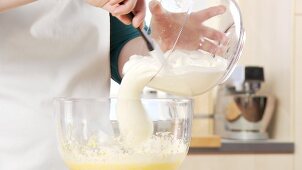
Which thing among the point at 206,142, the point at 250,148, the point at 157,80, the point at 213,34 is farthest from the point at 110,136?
the point at 250,148

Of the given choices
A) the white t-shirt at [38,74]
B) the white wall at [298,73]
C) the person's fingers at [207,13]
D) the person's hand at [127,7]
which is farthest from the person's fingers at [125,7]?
the white wall at [298,73]

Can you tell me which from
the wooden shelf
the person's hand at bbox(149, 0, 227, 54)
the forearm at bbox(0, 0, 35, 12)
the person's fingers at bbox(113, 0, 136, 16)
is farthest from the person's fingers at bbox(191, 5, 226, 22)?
the wooden shelf

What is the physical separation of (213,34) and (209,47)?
0.8 inches

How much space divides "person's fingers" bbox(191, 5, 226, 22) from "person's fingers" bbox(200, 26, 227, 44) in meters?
0.01

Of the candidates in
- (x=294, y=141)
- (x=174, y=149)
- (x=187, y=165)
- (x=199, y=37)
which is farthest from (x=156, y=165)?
(x=294, y=141)

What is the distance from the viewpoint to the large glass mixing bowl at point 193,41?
2.38 feet

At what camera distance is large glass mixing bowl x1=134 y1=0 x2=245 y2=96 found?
73 cm

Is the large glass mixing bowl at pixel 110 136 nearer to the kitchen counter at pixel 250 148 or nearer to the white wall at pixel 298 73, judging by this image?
the kitchen counter at pixel 250 148

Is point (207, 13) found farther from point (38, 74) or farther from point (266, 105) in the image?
point (266, 105)

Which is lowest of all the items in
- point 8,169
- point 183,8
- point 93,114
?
point 8,169

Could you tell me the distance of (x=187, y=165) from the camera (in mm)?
1907

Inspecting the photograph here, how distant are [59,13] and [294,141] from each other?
1.29 metres

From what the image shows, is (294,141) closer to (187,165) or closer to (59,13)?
(187,165)

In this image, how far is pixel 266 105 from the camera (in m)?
2.16
